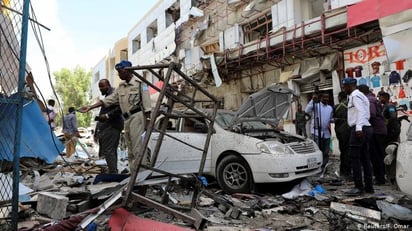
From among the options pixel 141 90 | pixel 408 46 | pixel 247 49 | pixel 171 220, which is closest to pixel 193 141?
pixel 141 90

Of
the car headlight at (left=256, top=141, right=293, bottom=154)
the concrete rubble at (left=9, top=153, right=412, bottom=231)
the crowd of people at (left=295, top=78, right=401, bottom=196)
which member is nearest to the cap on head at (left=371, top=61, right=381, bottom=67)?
the crowd of people at (left=295, top=78, right=401, bottom=196)

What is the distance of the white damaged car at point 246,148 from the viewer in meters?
5.00

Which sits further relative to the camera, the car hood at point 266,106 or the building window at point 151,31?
the building window at point 151,31

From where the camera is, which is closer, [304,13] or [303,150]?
[303,150]

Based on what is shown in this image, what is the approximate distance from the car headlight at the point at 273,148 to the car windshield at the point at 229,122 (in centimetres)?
72

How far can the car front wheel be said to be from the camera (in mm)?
5141

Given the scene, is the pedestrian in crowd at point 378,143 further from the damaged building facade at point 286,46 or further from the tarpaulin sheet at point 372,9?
the tarpaulin sheet at point 372,9

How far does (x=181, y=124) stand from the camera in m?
5.84

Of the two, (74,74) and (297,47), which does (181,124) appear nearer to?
(297,47)

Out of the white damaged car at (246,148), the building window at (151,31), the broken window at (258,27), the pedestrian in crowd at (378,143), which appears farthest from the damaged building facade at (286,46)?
the building window at (151,31)

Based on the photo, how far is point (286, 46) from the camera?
11125 mm

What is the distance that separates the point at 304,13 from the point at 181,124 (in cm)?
819

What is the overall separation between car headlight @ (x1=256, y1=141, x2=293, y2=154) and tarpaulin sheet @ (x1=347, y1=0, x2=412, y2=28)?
5194mm

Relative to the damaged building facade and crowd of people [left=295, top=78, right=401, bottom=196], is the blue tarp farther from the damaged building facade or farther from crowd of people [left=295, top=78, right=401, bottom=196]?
crowd of people [left=295, top=78, right=401, bottom=196]
